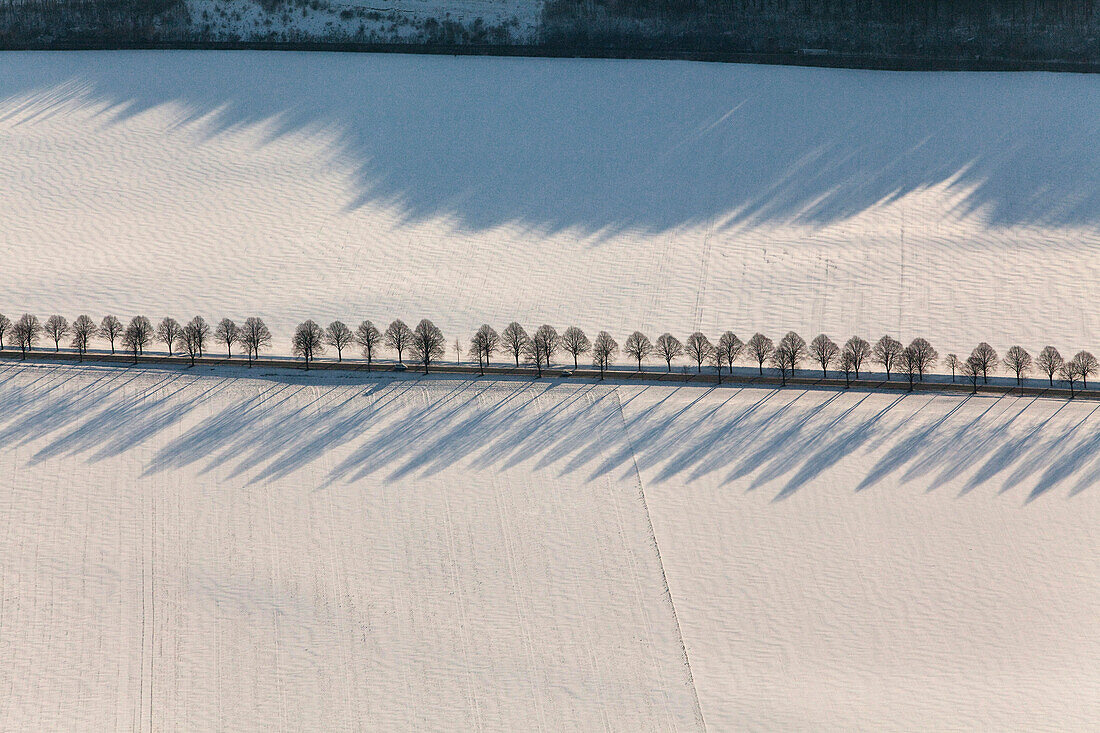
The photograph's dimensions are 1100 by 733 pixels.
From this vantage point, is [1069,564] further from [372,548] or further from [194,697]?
[194,697]

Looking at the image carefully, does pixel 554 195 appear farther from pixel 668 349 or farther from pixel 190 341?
pixel 190 341

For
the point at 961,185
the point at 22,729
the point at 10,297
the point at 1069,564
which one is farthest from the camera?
the point at 961,185

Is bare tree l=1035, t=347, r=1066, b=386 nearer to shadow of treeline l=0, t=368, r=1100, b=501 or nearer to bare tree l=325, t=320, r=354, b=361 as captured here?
shadow of treeline l=0, t=368, r=1100, b=501

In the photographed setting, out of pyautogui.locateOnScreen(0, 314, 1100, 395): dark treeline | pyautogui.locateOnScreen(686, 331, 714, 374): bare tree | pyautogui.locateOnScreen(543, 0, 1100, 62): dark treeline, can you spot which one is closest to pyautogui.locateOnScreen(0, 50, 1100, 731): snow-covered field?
pyautogui.locateOnScreen(0, 314, 1100, 395): dark treeline

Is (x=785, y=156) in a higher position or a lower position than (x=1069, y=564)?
higher

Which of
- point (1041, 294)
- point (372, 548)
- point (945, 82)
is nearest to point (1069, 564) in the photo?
point (1041, 294)

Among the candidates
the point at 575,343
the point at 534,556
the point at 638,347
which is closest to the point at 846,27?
the point at 638,347

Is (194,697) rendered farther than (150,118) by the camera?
No

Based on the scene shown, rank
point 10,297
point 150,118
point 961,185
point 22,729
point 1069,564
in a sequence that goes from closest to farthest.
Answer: point 22,729 < point 1069,564 < point 10,297 < point 961,185 < point 150,118

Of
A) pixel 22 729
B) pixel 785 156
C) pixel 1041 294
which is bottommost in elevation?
pixel 22 729
